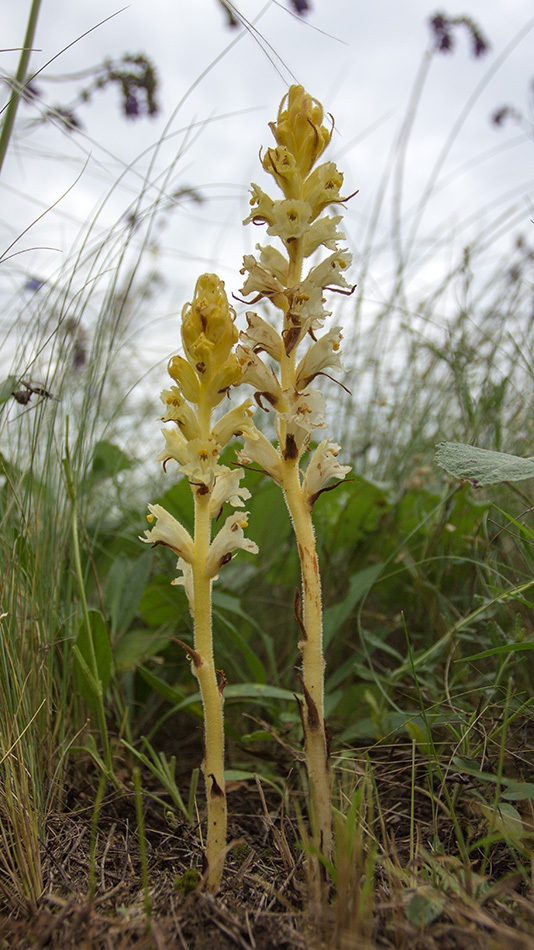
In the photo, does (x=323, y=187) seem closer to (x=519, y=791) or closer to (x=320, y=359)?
(x=320, y=359)

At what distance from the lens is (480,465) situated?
1.38 metres

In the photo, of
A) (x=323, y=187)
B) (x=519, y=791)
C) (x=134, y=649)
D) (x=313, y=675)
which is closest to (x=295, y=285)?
(x=323, y=187)

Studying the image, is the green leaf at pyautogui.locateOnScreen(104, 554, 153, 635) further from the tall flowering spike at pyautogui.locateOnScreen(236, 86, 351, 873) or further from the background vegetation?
the tall flowering spike at pyautogui.locateOnScreen(236, 86, 351, 873)

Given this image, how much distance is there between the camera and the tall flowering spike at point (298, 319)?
1.38 metres

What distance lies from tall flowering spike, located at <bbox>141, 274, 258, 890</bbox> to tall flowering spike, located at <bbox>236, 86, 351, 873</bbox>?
2.7 inches

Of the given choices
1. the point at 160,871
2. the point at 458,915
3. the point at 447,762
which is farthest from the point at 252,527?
the point at 458,915

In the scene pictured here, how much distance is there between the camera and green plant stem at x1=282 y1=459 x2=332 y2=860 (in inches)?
50.5

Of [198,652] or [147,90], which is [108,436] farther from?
[198,652]

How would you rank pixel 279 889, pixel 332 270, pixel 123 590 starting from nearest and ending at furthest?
pixel 279 889, pixel 332 270, pixel 123 590

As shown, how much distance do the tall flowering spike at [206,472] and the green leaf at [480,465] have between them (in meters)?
0.45

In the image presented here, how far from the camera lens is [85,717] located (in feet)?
6.19

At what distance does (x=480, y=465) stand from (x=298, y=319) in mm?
518

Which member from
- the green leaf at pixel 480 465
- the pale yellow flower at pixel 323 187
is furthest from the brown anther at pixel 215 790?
the pale yellow flower at pixel 323 187

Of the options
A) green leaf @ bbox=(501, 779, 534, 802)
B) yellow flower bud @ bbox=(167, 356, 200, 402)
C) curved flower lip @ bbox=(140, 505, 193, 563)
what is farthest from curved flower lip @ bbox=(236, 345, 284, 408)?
green leaf @ bbox=(501, 779, 534, 802)
